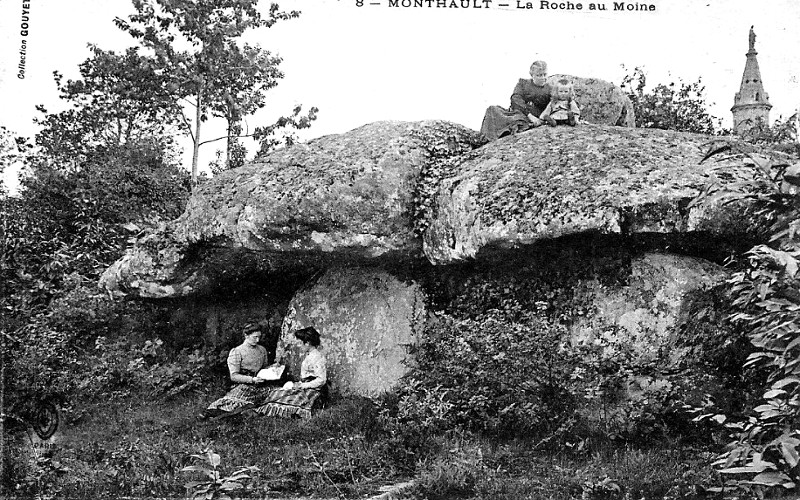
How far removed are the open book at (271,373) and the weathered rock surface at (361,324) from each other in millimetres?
320

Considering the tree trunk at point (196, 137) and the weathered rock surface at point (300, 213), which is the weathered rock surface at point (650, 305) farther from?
the tree trunk at point (196, 137)

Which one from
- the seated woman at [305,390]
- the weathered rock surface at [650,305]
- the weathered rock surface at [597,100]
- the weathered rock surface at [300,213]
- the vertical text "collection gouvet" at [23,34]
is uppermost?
the vertical text "collection gouvet" at [23,34]

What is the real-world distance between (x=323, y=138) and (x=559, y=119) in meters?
2.80

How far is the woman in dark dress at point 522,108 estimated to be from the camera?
9469 millimetres

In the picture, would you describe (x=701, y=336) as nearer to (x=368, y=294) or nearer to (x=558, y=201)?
(x=558, y=201)

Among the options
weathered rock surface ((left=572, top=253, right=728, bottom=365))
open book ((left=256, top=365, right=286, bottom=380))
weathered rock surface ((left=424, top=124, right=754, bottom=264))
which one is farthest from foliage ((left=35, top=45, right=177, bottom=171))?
weathered rock surface ((left=572, top=253, right=728, bottom=365))

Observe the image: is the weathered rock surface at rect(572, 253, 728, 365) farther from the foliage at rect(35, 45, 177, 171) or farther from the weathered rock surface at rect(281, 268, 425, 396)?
the foliage at rect(35, 45, 177, 171)

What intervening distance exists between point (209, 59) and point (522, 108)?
22.3ft

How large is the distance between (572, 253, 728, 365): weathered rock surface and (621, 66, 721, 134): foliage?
8.21 m

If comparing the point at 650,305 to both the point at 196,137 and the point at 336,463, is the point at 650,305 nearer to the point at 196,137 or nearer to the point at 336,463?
the point at 336,463

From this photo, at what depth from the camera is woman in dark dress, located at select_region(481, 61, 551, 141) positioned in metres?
9.47

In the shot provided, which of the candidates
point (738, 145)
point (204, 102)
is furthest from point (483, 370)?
point (204, 102)

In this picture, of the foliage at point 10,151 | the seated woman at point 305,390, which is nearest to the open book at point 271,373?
the seated woman at point 305,390

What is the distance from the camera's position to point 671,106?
629 inches
